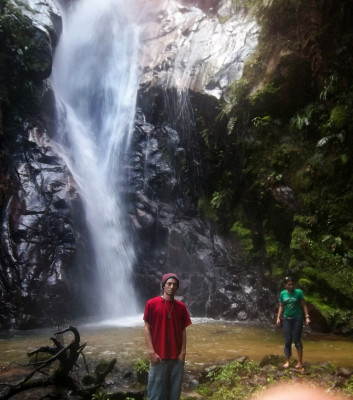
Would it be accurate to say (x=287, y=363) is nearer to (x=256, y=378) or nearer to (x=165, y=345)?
(x=256, y=378)

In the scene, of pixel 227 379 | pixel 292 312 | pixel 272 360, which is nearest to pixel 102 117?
pixel 292 312

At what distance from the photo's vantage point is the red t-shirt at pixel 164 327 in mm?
3721

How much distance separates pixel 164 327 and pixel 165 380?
1.69 ft

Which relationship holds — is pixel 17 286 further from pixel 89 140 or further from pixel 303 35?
pixel 303 35

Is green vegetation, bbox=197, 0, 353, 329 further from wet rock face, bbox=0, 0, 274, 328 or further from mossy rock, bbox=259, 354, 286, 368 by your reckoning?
mossy rock, bbox=259, 354, 286, 368

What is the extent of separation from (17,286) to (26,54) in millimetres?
9725

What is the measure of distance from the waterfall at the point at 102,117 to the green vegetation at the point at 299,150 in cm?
446

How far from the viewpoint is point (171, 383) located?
12.3 feet

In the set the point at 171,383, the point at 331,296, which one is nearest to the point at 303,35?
the point at 331,296

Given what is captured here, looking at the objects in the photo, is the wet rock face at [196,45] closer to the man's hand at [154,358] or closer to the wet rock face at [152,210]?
the wet rock face at [152,210]

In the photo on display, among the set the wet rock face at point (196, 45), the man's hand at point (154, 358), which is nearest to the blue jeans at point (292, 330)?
the man's hand at point (154, 358)

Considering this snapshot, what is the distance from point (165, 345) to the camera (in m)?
3.72

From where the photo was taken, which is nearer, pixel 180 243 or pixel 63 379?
pixel 63 379

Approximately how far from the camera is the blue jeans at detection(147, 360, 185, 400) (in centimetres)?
369
